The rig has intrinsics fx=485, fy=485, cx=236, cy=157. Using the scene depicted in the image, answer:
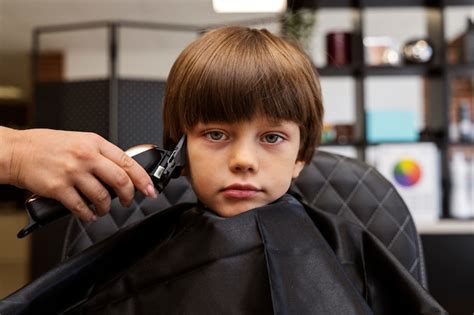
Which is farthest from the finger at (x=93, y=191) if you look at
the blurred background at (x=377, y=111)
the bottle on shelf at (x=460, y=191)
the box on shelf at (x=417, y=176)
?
the bottle on shelf at (x=460, y=191)

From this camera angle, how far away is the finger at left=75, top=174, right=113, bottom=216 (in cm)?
67

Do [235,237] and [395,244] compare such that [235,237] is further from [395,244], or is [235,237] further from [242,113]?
[395,244]

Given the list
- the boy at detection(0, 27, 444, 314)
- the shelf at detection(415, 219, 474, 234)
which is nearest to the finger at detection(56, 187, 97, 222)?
the boy at detection(0, 27, 444, 314)

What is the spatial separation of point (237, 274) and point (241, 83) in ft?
1.00

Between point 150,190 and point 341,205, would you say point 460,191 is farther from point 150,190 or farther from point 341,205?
point 150,190

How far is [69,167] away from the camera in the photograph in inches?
26.3

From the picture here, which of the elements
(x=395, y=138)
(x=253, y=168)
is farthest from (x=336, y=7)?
(x=253, y=168)

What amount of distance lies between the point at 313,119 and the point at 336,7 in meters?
2.43

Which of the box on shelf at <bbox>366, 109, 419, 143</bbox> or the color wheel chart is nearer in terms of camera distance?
the color wheel chart

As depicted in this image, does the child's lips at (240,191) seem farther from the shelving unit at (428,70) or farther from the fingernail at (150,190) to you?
the shelving unit at (428,70)

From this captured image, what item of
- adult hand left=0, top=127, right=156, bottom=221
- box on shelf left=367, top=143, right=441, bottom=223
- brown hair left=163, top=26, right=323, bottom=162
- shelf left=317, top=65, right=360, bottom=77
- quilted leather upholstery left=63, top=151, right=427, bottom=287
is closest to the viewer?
adult hand left=0, top=127, right=156, bottom=221

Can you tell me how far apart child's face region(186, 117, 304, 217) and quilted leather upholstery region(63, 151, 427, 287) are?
199 millimetres

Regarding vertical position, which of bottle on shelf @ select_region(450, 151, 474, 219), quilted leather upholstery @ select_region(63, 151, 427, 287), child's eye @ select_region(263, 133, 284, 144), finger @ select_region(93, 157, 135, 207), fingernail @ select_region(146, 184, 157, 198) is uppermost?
child's eye @ select_region(263, 133, 284, 144)

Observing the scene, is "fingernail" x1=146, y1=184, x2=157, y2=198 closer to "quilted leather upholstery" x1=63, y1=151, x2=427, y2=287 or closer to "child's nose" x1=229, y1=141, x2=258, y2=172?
"child's nose" x1=229, y1=141, x2=258, y2=172
